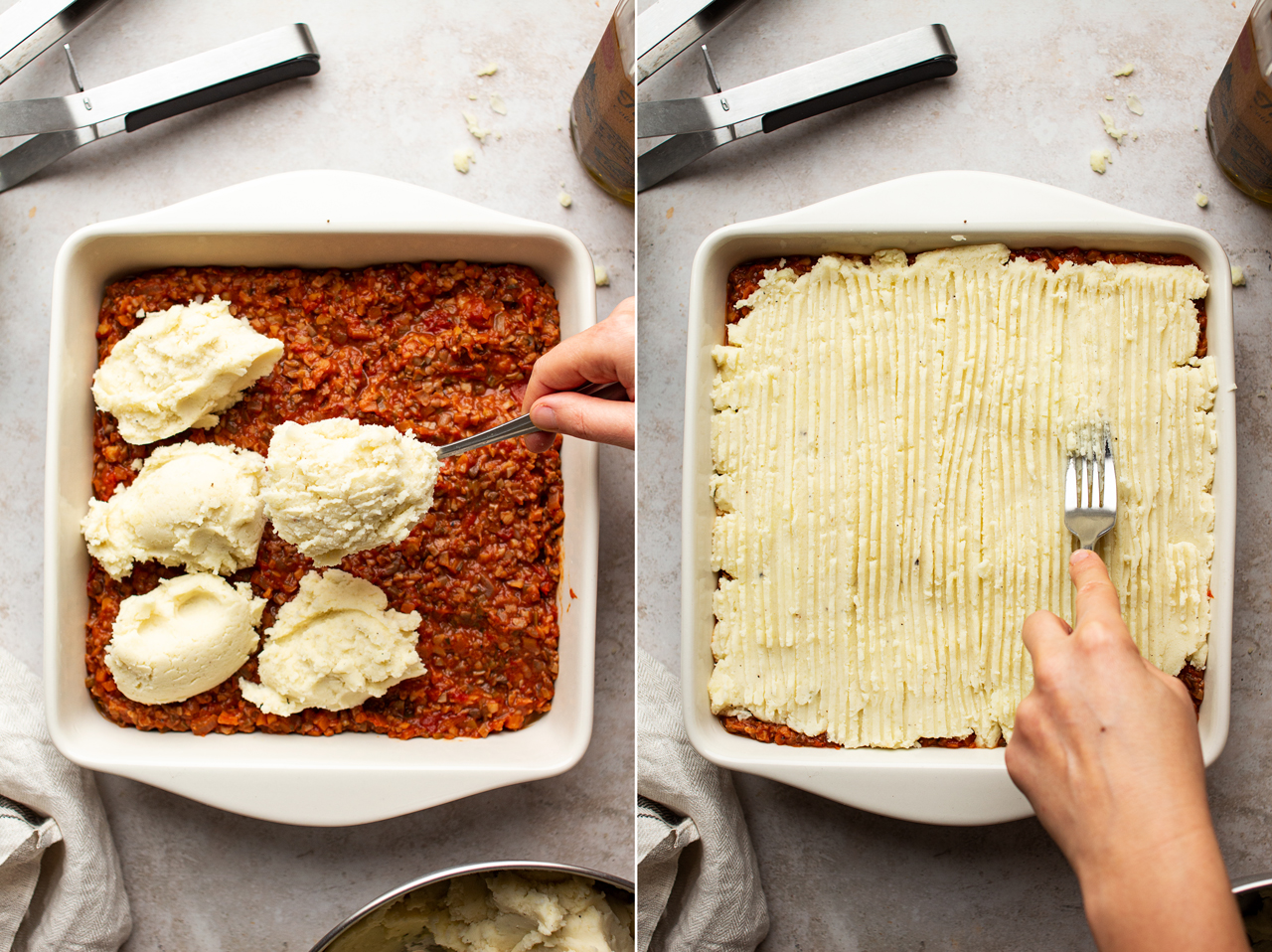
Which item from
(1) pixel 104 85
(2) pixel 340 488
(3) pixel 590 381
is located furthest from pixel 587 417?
(1) pixel 104 85

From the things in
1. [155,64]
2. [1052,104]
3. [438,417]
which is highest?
[155,64]

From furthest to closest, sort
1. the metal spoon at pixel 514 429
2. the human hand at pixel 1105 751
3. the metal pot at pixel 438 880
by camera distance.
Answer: the metal spoon at pixel 514 429 → the metal pot at pixel 438 880 → the human hand at pixel 1105 751

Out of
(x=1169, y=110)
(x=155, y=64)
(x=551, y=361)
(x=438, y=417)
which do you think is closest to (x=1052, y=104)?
(x=1169, y=110)

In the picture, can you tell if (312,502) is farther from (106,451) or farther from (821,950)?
(821,950)

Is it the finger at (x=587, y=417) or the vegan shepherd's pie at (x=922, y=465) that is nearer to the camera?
the vegan shepherd's pie at (x=922, y=465)

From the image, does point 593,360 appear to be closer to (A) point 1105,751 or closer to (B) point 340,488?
(B) point 340,488

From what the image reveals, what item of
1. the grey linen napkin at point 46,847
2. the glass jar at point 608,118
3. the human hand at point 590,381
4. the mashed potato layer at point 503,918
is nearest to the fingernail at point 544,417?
the human hand at point 590,381

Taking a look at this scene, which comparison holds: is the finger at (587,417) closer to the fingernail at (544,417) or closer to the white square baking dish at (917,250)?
the fingernail at (544,417)
